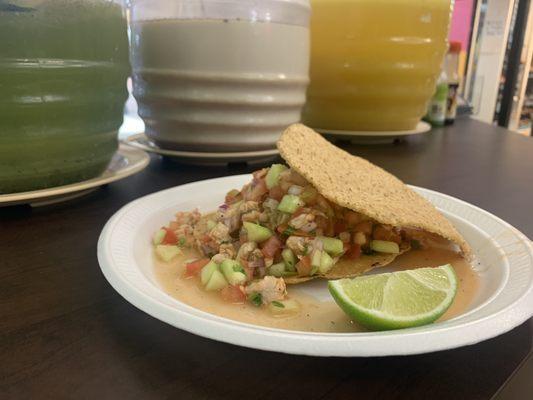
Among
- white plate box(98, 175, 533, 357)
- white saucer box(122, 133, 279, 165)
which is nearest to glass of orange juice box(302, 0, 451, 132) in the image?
white saucer box(122, 133, 279, 165)

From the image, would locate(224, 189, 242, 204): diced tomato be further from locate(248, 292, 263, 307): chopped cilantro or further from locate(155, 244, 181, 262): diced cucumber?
locate(248, 292, 263, 307): chopped cilantro

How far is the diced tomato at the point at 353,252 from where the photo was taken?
1.00m

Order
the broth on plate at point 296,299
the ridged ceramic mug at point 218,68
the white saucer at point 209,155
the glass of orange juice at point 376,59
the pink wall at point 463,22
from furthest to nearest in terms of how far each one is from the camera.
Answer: the pink wall at point 463,22 → the glass of orange juice at point 376,59 → the white saucer at point 209,155 → the ridged ceramic mug at point 218,68 → the broth on plate at point 296,299

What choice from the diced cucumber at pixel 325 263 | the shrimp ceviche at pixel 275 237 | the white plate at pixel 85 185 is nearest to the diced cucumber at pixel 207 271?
the shrimp ceviche at pixel 275 237

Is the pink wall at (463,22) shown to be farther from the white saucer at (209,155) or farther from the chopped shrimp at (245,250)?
the chopped shrimp at (245,250)

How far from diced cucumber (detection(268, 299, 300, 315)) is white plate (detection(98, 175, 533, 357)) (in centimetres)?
8

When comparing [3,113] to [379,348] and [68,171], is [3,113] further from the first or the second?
[379,348]

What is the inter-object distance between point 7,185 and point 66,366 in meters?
0.66

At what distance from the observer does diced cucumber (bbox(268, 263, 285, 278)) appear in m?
0.92

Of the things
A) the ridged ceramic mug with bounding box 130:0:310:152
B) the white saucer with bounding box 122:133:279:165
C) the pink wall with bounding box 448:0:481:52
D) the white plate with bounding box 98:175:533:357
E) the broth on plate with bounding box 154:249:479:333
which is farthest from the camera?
the pink wall with bounding box 448:0:481:52

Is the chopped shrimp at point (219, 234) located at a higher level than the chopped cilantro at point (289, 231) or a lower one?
lower

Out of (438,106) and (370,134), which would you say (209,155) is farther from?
(438,106)

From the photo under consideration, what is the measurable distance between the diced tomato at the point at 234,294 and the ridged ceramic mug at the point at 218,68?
2.65 feet

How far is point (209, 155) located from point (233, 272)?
760 millimetres
